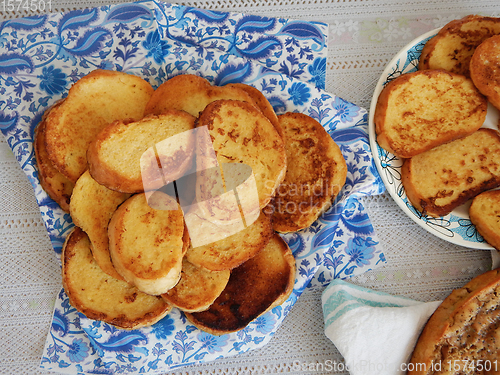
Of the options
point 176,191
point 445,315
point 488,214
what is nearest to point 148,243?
point 176,191

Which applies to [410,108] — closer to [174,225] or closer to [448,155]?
[448,155]

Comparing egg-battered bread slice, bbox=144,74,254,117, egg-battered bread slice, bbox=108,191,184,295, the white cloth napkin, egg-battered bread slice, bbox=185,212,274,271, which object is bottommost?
the white cloth napkin

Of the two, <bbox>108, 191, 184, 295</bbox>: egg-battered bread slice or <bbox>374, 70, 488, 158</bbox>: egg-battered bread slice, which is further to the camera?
<bbox>374, 70, 488, 158</bbox>: egg-battered bread slice

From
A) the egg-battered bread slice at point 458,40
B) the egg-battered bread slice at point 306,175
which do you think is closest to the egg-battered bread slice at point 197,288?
the egg-battered bread slice at point 306,175

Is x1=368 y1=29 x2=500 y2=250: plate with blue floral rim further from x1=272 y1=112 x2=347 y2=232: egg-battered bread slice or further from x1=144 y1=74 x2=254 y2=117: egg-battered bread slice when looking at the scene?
x1=144 y1=74 x2=254 y2=117: egg-battered bread slice

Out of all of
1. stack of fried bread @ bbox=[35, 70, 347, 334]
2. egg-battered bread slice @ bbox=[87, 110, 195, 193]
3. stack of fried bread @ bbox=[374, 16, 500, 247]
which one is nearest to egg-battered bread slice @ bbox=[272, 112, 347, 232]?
stack of fried bread @ bbox=[35, 70, 347, 334]
